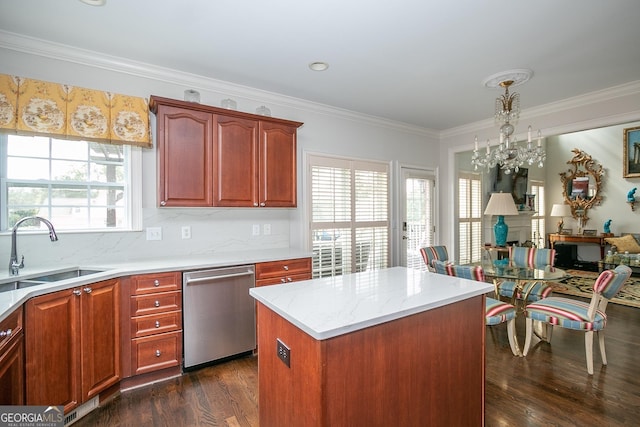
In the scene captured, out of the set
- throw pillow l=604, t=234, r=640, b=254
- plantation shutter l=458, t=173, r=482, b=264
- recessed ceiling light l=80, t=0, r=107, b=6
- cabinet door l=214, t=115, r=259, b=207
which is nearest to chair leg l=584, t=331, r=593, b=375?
plantation shutter l=458, t=173, r=482, b=264

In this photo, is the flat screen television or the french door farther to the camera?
the flat screen television

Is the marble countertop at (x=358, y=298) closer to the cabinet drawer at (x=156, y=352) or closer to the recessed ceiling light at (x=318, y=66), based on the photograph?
the cabinet drawer at (x=156, y=352)

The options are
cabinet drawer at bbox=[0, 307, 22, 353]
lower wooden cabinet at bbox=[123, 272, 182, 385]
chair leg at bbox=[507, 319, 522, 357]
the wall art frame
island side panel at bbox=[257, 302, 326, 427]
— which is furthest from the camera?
the wall art frame

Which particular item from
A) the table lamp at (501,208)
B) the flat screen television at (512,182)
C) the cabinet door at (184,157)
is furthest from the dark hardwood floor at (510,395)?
the flat screen television at (512,182)

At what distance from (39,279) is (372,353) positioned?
2.36 metres

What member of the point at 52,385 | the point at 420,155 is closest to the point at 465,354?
the point at 52,385

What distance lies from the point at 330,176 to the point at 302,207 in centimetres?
57

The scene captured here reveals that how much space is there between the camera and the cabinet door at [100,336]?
2023 millimetres

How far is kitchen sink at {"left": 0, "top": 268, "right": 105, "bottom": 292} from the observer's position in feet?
6.63

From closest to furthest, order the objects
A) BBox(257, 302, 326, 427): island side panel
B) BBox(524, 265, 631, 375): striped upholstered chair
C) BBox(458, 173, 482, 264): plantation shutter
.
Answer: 1. BBox(257, 302, 326, 427): island side panel
2. BBox(524, 265, 631, 375): striped upholstered chair
3. BBox(458, 173, 482, 264): plantation shutter

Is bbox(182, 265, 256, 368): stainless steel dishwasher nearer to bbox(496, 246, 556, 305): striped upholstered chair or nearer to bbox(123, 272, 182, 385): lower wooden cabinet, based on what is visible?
bbox(123, 272, 182, 385): lower wooden cabinet

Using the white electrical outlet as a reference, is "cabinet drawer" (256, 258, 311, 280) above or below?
below

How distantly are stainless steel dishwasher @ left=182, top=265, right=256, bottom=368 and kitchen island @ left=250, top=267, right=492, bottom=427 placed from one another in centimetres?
111

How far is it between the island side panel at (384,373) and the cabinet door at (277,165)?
1.73 m
